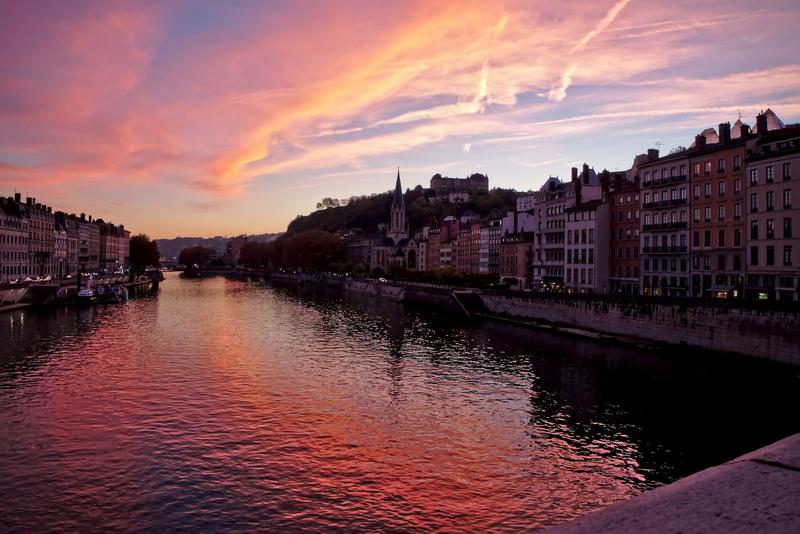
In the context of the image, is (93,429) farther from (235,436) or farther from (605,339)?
(605,339)

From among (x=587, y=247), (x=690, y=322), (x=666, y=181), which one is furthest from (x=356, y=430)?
(x=587, y=247)

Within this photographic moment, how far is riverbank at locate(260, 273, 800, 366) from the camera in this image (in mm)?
48812

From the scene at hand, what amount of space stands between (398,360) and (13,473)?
34.5 m

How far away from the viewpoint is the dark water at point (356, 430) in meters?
23.5

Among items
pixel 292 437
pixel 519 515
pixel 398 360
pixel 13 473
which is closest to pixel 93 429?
pixel 13 473

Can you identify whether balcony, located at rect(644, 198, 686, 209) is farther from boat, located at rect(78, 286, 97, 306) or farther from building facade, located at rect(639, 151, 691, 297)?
boat, located at rect(78, 286, 97, 306)

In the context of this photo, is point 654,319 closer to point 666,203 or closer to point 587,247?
point 666,203

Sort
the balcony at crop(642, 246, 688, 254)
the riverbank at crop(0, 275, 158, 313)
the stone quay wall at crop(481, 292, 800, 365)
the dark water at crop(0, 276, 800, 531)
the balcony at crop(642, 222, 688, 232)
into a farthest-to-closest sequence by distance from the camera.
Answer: the riverbank at crop(0, 275, 158, 313) < the balcony at crop(642, 222, 688, 232) < the balcony at crop(642, 246, 688, 254) < the stone quay wall at crop(481, 292, 800, 365) < the dark water at crop(0, 276, 800, 531)

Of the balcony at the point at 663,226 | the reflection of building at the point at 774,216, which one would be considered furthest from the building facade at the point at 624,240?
the reflection of building at the point at 774,216

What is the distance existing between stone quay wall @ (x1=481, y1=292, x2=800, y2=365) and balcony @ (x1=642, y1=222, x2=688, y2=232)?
14.7 m

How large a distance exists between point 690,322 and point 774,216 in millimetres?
14034

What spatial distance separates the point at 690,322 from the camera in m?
57.6

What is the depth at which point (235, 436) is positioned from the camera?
31.7 meters

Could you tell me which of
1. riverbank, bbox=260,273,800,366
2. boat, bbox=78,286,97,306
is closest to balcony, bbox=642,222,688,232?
riverbank, bbox=260,273,800,366
